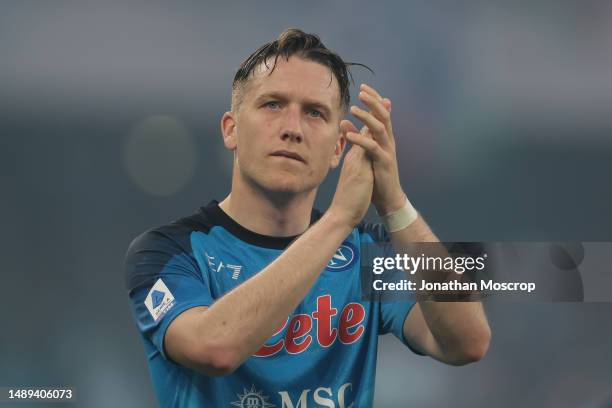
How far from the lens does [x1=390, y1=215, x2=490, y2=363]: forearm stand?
10.5ft

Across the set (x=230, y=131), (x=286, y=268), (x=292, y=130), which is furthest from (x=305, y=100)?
(x=286, y=268)

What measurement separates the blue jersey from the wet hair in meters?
0.71

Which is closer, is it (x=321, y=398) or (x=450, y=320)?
(x=450, y=320)

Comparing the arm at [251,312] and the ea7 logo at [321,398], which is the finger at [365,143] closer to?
the arm at [251,312]

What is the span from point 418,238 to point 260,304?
0.86 metres

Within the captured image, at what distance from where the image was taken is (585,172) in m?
7.42

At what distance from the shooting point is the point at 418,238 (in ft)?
10.4

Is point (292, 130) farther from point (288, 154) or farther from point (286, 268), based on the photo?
point (286, 268)

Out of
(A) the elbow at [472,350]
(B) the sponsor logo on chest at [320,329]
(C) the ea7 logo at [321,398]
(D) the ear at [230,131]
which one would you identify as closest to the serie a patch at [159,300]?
(B) the sponsor logo on chest at [320,329]

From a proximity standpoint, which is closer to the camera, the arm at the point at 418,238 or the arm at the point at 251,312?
the arm at the point at 251,312

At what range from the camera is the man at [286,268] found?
2791 mm

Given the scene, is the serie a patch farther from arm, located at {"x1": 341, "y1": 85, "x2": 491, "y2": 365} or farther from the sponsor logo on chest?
arm, located at {"x1": 341, "y1": 85, "x2": 491, "y2": 365}

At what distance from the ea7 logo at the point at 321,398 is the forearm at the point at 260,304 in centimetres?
64

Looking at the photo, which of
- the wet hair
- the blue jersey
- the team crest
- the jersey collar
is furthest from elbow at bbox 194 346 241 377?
the wet hair
